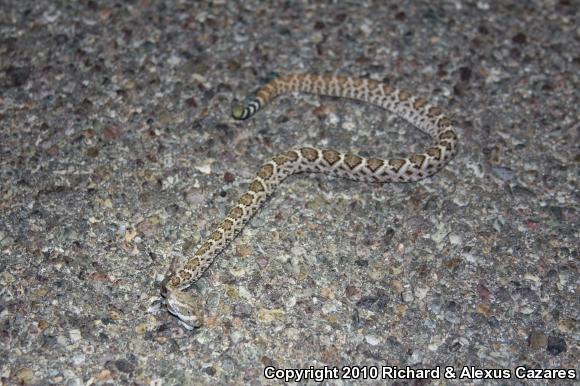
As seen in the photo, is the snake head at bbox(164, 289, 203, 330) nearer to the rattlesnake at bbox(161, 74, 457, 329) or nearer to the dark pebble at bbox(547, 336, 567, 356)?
the rattlesnake at bbox(161, 74, 457, 329)

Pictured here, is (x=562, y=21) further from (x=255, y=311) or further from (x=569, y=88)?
(x=255, y=311)

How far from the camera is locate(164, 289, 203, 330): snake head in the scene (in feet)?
20.4

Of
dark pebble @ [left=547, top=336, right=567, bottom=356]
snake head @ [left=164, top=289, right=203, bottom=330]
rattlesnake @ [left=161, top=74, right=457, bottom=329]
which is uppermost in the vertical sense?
rattlesnake @ [left=161, top=74, right=457, bottom=329]

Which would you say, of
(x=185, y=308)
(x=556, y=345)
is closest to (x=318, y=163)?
(x=185, y=308)

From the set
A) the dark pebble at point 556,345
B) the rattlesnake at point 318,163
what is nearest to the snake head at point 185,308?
the rattlesnake at point 318,163

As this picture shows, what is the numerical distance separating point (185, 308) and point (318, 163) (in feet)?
7.82

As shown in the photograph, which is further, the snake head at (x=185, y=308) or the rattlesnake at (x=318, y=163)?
the rattlesnake at (x=318, y=163)

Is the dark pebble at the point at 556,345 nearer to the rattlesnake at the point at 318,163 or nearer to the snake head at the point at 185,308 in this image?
the rattlesnake at the point at 318,163

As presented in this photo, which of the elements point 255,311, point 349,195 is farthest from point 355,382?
point 349,195

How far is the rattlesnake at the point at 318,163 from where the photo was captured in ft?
21.3

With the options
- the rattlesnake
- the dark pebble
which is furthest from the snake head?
the dark pebble

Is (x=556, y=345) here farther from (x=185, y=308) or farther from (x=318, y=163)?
(x=185, y=308)

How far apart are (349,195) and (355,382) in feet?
7.51

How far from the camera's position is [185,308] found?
6.20 metres
